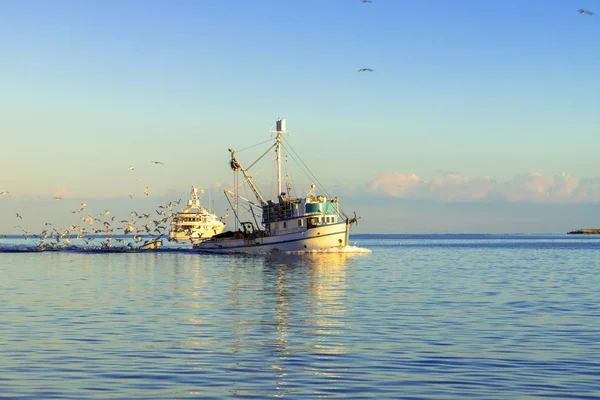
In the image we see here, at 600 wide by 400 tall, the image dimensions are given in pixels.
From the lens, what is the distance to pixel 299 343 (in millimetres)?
32406

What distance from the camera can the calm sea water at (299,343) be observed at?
77.6ft

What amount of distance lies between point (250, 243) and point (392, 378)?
12060 centimetres

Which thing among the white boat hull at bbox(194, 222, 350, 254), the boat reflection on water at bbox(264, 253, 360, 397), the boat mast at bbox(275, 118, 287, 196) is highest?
the boat mast at bbox(275, 118, 287, 196)

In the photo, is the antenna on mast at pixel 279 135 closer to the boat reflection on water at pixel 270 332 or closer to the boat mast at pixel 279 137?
the boat mast at pixel 279 137

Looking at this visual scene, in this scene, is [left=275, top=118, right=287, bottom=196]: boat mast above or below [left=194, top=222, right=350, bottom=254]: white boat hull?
above

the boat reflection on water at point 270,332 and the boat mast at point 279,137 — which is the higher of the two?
the boat mast at point 279,137

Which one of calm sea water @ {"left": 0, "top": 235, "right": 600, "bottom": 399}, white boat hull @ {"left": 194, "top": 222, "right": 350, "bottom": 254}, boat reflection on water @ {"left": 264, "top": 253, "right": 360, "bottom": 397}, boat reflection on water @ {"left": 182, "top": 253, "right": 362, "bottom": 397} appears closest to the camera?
calm sea water @ {"left": 0, "top": 235, "right": 600, "bottom": 399}

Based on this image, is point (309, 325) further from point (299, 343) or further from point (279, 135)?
point (279, 135)

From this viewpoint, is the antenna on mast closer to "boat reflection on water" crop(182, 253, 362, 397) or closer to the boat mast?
the boat mast

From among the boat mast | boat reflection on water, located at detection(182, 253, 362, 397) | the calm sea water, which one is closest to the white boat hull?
the boat mast

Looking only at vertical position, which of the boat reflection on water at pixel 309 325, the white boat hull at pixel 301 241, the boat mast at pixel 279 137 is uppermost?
the boat mast at pixel 279 137

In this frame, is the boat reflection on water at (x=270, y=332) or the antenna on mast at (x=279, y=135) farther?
the antenna on mast at (x=279, y=135)

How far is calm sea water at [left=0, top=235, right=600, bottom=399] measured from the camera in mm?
23641

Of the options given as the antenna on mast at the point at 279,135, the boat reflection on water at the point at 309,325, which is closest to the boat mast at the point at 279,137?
the antenna on mast at the point at 279,135
